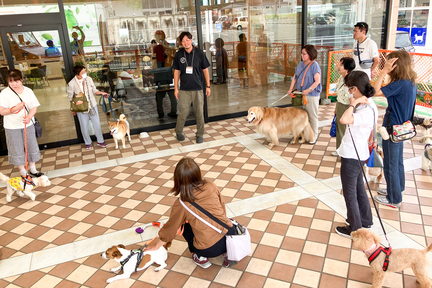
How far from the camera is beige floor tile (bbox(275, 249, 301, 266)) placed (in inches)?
117

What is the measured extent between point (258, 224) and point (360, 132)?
1.42 metres

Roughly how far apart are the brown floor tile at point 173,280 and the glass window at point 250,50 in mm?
5096

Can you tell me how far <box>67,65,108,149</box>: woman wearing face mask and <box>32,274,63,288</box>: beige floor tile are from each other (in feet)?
11.8

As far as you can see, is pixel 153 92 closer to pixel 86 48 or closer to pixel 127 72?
pixel 127 72

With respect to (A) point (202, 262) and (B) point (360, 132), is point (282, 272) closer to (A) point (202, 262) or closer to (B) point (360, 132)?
(A) point (202, 262)

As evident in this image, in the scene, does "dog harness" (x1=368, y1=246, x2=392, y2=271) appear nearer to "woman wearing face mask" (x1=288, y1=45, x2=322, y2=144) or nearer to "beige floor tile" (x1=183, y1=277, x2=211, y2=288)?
"beige floor tile" (x1=183, y1=277, x2=211, y2=288)

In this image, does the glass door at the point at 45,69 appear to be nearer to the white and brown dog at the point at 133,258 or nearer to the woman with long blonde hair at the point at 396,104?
the white and brown dog at the point at 133,258

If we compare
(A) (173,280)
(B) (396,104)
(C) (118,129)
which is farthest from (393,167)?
(C) (118,129)

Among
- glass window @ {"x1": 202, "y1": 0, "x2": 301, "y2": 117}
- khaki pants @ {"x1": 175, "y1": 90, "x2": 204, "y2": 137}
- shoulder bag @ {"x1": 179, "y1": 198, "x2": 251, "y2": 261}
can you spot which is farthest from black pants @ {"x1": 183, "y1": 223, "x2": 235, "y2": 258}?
glass window @ {"x1": 202, "y1": 0, "x2": 301, "y2": 117}

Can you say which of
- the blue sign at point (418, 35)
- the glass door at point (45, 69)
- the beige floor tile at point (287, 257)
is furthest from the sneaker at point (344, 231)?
the blue sign at point (418, 35)

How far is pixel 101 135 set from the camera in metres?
6.34

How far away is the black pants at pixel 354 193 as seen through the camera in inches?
119

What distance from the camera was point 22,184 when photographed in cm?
420

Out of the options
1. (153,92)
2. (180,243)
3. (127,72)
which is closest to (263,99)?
(153,92)
